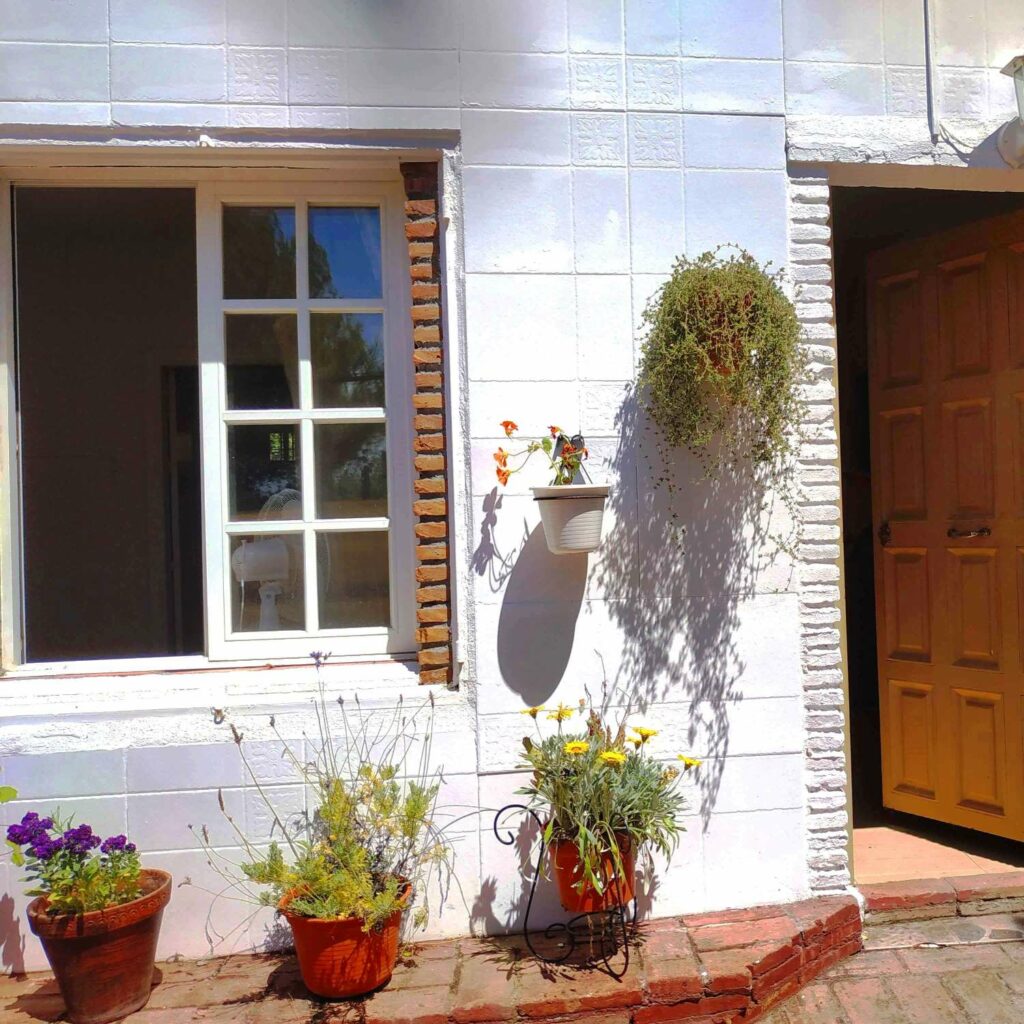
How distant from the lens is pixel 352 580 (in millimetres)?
3215

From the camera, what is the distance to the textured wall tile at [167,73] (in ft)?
9.61

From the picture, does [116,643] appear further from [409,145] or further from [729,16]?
[729,16]

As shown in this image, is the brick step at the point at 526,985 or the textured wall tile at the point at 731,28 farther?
the textured wall tile at the point at 731,28

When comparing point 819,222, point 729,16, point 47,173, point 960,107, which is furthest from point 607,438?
point 47,173

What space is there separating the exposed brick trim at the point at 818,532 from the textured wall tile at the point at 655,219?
43 centimetres

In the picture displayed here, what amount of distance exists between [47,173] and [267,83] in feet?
2.66

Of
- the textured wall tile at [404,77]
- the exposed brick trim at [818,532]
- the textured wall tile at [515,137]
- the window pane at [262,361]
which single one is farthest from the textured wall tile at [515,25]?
the window pane at [262,361]

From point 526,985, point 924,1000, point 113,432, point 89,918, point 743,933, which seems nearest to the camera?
point 89,918

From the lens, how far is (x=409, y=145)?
3041mm

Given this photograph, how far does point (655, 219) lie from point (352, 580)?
161 cm

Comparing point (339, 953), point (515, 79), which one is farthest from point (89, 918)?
point (515, 79)

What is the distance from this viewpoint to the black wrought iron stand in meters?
2.79

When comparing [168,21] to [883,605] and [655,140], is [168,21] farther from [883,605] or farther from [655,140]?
[883,605]

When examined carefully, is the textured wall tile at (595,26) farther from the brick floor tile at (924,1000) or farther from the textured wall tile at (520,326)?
the brick floor tile at (924,1000)
